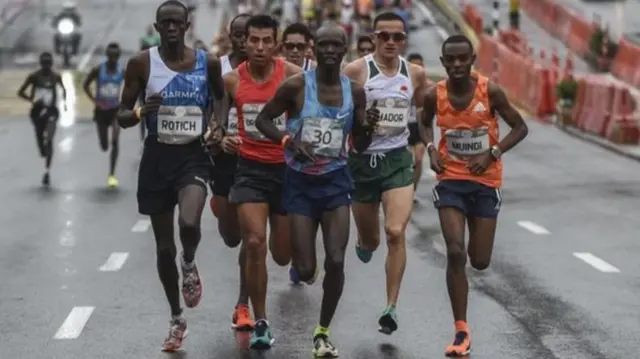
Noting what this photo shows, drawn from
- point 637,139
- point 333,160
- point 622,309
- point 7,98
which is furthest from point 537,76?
point 333,160

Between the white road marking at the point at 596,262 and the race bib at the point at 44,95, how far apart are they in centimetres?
1002

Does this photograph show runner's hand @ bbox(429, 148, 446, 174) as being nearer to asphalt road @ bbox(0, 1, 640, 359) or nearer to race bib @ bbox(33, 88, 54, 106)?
asphalt road @ bbox(0, 1, 640, 359)

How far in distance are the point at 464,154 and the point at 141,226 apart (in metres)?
8.24

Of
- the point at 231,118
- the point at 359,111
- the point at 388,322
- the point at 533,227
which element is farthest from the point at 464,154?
the point at 533,227

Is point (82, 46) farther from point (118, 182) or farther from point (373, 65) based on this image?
point (373, 65)

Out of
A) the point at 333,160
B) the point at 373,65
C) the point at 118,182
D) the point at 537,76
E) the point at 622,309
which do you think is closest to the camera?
the point at 333,160

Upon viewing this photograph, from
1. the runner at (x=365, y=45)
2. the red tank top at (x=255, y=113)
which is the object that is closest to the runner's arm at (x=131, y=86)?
the red tank top at (x=255, y=113)

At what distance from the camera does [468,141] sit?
464 inches

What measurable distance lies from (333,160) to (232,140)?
700 millimetres

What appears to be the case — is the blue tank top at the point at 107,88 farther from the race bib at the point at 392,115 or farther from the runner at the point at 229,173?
the race bib at the point at 392,115

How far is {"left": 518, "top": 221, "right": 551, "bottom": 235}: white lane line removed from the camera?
1920 cm

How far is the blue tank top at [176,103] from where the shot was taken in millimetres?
11453

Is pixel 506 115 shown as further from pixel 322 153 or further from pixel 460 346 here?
pixel 460 346

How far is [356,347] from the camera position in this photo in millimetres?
11727
